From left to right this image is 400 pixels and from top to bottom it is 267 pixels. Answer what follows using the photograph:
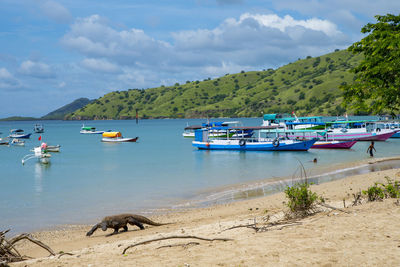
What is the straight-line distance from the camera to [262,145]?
174 ft

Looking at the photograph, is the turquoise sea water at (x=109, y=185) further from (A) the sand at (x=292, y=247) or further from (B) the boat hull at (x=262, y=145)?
(A) the sand at (x=292, y=247)

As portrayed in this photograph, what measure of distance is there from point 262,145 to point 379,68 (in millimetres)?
32656

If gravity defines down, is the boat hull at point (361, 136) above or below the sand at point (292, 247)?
below

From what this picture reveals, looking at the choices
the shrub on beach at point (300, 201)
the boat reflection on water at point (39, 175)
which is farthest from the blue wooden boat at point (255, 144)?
the shrub on beach at point (300, 201)

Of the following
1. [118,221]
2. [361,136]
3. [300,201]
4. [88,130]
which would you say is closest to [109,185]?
[118,221]

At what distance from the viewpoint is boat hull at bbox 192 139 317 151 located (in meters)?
51.8

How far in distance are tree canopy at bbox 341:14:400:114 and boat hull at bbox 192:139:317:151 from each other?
2850 cm

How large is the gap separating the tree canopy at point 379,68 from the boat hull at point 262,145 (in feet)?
93.5

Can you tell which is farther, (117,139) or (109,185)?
(117,139)

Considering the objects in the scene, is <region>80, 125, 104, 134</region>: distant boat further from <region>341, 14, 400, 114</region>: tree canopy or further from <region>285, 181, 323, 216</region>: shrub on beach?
<region>285, 181, 323, 216</region>: shrub on beach

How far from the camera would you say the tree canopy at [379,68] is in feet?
67.7

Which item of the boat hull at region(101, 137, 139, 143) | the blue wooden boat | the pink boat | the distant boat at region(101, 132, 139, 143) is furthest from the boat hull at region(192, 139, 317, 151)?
the distant boat at region(101, 132, 139, 143)

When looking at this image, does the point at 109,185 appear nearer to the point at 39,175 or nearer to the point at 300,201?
the point at 39,175

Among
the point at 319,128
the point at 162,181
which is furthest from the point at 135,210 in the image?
the point at 319,128
